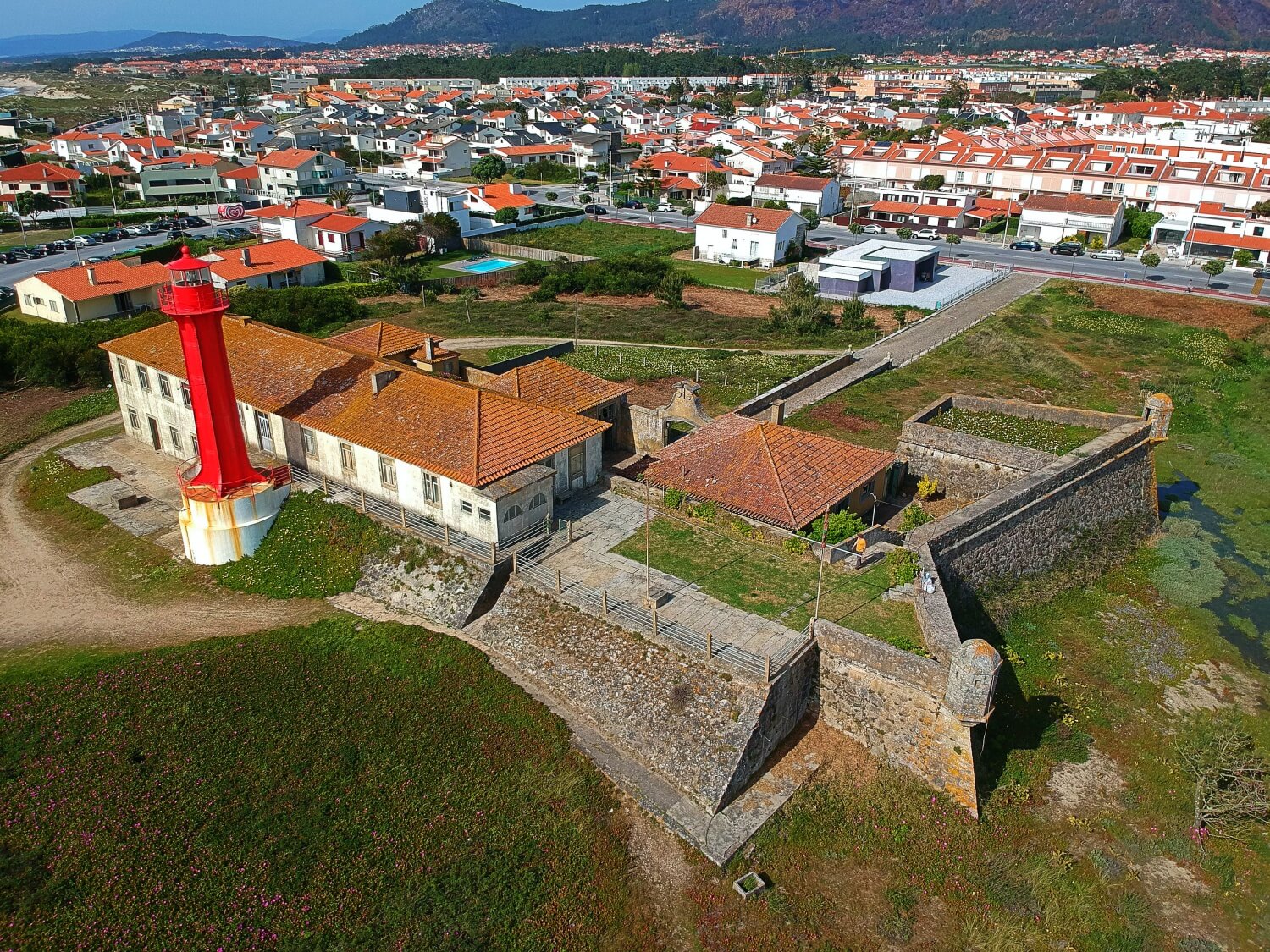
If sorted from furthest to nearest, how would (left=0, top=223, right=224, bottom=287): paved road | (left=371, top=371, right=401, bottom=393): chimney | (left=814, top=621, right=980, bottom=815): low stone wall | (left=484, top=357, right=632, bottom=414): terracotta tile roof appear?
(left=0, top=223, right=224, bottom=287): paved road < (left=484, top=357, right=632, bottom=414): terracotta tile roof < (left=371, top=371, right=401, bottom=393): chimney < (left=814, top=621, right=980, bottom=815): low stone wall

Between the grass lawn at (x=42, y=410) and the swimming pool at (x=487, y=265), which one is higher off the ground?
the grass lawn at (x=42, y=410)

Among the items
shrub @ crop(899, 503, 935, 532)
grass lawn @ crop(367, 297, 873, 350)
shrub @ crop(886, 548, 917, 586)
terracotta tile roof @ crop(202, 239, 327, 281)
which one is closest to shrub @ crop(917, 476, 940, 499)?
shrub @ crop(899, 503, 935, 532)

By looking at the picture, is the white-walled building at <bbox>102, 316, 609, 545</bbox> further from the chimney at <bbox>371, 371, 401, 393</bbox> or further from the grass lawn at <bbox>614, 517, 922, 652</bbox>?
the grass lawn at <bbox>614, 517, 922, 652</bbox>

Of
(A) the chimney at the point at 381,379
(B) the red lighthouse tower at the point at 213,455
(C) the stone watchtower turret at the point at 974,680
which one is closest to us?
(C) the stone watchtower turret at the point at 974,680

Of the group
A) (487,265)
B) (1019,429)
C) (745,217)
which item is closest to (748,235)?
(745,217)

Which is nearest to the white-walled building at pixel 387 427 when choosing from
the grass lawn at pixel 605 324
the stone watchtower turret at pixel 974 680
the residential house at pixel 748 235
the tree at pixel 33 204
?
the stone watchtower turret at pixel 974 680

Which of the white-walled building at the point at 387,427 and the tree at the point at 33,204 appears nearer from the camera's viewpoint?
the white-walled building at the point at 387,427

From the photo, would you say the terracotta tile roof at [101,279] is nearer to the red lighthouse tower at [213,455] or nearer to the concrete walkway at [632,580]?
the red lighthouse tower at [213,455]
